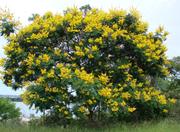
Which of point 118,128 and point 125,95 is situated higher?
point 125,95

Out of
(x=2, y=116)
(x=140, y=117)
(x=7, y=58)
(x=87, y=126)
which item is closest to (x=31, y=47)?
(x=7, y=58)

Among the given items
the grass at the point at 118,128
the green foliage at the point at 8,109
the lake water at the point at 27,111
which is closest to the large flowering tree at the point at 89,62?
the grass at the point at 118,128

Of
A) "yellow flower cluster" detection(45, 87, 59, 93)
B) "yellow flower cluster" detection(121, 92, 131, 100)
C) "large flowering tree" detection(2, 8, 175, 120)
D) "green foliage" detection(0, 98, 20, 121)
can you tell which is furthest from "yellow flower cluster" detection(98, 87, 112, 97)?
"green foliage" detection(0, 98, 20, 121)

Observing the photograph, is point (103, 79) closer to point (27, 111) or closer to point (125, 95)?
point (125, 95)

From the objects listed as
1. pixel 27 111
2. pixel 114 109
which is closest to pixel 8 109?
pixel 27 111

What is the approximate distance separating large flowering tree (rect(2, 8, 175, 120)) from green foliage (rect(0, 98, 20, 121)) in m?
7.39

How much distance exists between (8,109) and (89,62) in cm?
931

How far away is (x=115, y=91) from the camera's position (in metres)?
13.5

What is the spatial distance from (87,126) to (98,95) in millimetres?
1714

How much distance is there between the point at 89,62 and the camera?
1402 centimetres

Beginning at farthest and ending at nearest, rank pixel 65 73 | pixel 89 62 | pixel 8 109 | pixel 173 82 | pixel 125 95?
1. pixel 8 109
2. pixel 173 82
3. pixel 89 62
4. pixel 125 95
5. pixel 65 73

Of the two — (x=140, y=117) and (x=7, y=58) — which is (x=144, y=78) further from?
(x=7, y=58)

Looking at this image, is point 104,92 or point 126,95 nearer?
point 104,92

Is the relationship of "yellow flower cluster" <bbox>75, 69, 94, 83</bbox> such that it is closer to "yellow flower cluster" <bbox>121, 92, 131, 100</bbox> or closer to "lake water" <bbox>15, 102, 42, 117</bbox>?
"yellow flower cluster" <bbox>121, 92, 131, 100</bbox>
